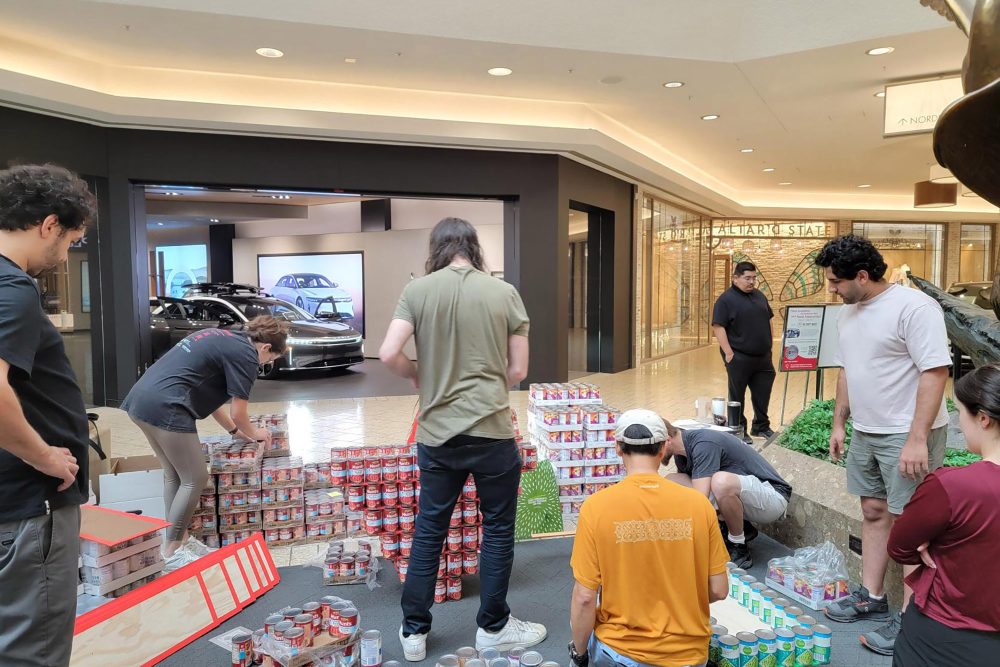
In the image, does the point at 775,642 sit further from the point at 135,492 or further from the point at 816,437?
the point at 135,492

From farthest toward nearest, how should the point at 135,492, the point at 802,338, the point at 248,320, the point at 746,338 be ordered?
the point at 248,320 → the point at 802,338 → the point at 746,338 → the point at 135,492

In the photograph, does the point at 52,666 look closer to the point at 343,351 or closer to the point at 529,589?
the point at 529,589

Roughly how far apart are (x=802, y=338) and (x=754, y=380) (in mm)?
701

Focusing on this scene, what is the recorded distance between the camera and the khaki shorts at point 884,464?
9.12ft

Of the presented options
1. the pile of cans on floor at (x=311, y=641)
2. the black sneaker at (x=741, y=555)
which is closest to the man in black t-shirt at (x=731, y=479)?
the black sneaker at (x=741, y=555)

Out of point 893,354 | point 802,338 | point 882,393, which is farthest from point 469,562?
point 802,338

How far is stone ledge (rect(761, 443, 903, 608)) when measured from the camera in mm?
3404

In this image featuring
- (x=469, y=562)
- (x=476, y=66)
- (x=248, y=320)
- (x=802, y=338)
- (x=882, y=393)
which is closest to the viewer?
(x=882, y=393)

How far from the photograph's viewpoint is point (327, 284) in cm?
1324

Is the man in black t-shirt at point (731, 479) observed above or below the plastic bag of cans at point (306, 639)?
above

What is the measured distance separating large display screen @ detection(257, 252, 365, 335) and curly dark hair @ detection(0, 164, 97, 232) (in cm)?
1128

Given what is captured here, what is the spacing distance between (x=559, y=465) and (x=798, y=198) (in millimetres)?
17184

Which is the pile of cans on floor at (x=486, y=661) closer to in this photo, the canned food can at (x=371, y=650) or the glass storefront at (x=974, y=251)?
the canned food can at (x=371, y=650)

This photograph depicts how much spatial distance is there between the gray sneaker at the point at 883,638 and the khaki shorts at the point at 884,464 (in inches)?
20.3
